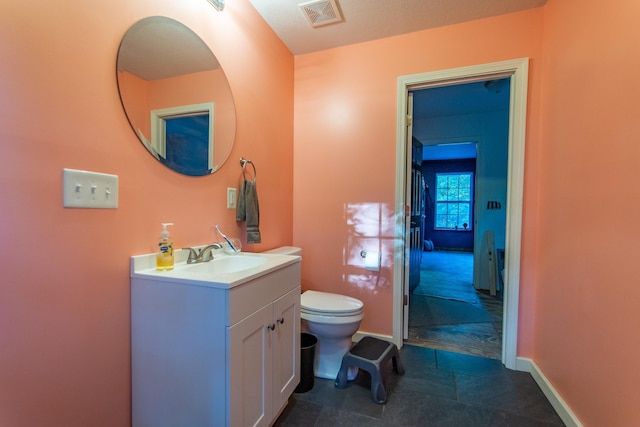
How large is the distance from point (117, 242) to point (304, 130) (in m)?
1.74

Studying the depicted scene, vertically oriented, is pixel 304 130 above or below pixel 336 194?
above

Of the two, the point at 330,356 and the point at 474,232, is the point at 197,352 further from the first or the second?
the point at 474,232

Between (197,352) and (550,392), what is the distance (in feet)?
6.40

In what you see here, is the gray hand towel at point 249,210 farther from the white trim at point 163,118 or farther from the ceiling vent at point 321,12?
the ceiling vent at point 321,12

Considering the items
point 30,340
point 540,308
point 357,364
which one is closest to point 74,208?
point 30,340

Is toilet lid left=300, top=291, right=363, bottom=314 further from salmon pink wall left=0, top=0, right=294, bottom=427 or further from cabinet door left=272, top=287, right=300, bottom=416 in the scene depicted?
salmon pink wall left=0, top=0, right=294, bottom=427

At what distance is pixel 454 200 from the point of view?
7453mm

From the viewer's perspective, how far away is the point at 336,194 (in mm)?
2342

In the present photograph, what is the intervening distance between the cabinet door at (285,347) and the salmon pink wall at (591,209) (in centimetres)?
136

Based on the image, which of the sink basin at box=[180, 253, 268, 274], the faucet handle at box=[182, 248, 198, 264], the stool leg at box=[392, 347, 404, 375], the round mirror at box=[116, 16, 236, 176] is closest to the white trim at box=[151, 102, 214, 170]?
the round mirror at box=[116, 16, 236, 176]

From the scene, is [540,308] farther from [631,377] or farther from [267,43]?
[267,43]

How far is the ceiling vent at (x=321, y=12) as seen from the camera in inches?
69.9

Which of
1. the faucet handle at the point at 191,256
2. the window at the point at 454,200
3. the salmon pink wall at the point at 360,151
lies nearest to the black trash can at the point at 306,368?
the salmon pink wall at the point at 360,151

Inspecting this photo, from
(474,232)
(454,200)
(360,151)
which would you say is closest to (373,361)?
(360,151)
